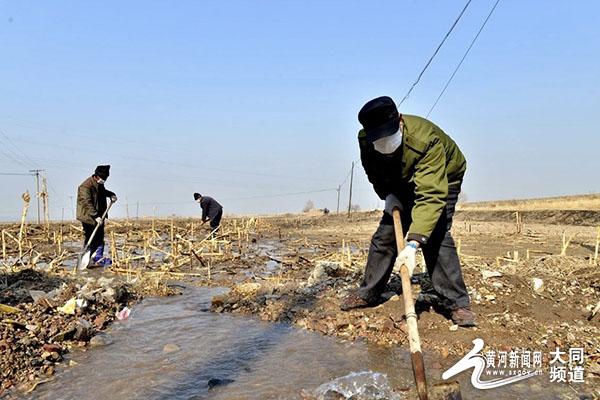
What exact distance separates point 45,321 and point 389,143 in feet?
11.8

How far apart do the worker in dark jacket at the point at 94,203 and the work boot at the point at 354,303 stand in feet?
18.9

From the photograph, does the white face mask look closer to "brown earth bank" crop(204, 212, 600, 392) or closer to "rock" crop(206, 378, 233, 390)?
"brown earth bank" crop(204, 212, 600, 392)

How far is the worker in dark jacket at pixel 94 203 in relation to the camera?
8.56 m

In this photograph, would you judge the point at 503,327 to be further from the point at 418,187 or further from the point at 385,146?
the point at 385,146

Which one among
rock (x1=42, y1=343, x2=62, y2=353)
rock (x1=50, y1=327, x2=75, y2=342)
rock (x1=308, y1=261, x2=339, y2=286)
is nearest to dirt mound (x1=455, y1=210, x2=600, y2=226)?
rock (x1=308, y1=261, x2=339, y2=286)

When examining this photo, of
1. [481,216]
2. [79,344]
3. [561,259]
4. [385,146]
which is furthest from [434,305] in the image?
[481,216]

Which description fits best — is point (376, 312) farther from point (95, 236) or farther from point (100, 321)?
point (95, 236)

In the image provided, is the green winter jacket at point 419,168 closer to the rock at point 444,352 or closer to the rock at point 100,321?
the rock at point 444,352

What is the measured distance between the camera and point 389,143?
350 cm

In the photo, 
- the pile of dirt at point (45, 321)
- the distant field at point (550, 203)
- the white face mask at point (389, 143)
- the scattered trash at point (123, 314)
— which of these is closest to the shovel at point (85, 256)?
the pile of dirt at point (45, 321)

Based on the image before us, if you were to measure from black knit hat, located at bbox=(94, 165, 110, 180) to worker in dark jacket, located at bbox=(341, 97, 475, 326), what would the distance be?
6.20m

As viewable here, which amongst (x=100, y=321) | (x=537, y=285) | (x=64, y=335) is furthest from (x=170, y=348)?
(x=537, y=285)

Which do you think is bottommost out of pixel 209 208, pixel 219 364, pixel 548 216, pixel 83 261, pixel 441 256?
pixel 219 364

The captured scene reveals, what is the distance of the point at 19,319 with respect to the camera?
415 centimetres
